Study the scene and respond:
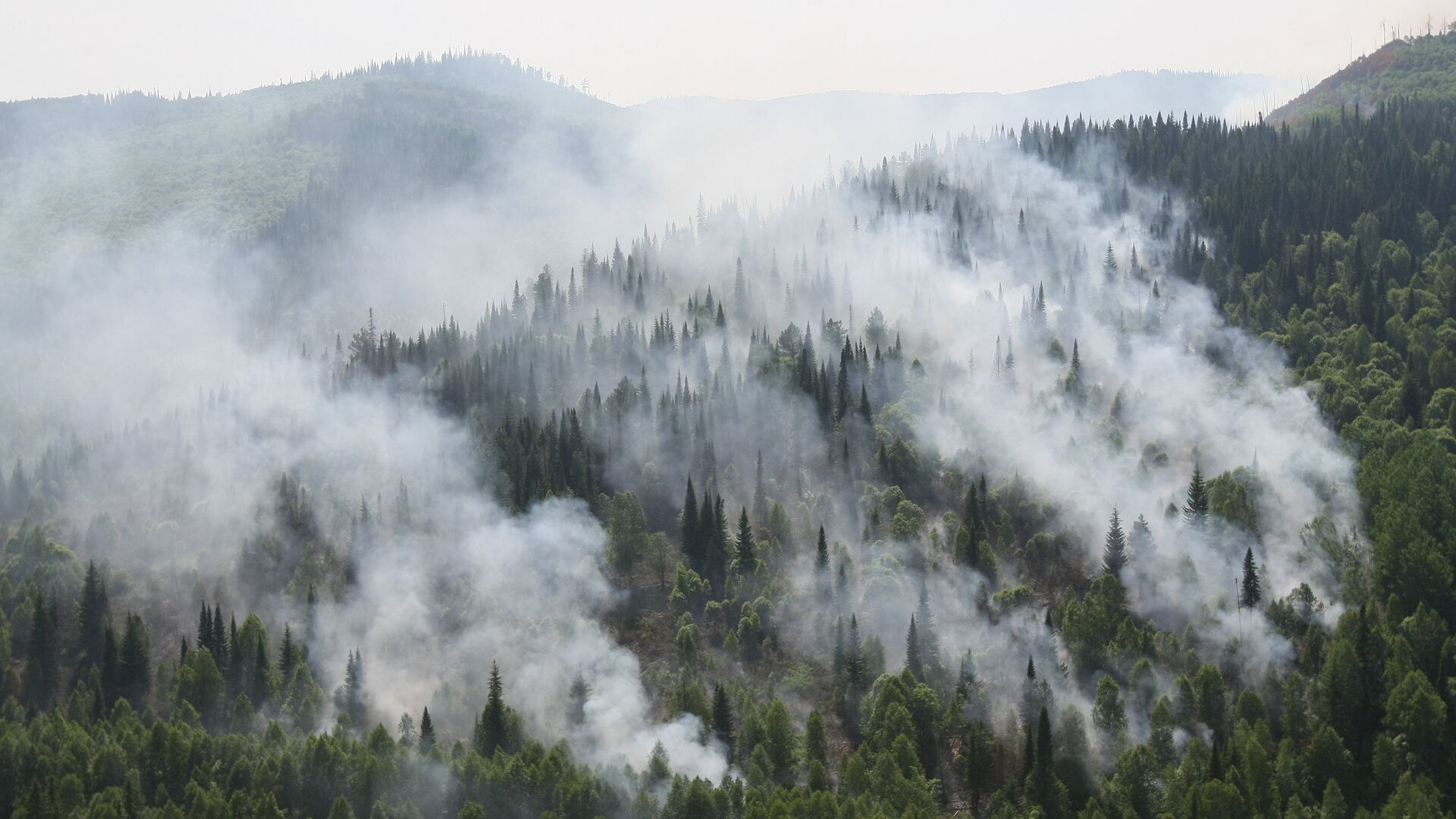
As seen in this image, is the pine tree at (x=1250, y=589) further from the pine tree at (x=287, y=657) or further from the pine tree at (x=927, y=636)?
the pine tree at (x=287, y=657)

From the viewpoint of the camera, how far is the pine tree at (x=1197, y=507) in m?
190

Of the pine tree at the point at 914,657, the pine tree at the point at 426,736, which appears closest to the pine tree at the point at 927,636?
the pine tree at the point at 914,657

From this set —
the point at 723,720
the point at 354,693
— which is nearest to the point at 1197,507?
the point at 723,720

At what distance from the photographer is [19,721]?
16775cm

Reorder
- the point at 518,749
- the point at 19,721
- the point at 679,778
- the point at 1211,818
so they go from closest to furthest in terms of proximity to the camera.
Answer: the point at 1211,818
the point at 679,778
the point at 518,749
the point at 19,721

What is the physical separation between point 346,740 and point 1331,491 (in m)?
138

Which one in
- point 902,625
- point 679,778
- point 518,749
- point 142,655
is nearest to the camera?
point 679,778

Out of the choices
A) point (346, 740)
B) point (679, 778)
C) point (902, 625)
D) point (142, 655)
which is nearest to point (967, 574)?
point (902, 625)

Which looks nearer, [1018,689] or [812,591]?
[1018,689]

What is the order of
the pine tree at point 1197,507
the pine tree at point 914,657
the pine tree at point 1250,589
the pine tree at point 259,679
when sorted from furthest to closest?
1. the pine tree at point 1197,507
2. the pine tree at point 259,679
3. the pine tree at point 1250,589
4. the pine tree at point 914,657

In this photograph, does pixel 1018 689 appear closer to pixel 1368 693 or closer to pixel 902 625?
pixel 902 625

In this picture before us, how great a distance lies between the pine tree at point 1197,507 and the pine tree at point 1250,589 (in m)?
13.1

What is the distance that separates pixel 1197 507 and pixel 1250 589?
2013 cm

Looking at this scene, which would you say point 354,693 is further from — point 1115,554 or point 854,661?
point 1115,554
